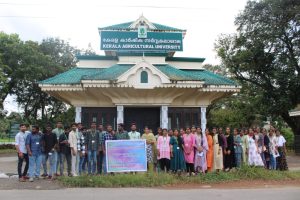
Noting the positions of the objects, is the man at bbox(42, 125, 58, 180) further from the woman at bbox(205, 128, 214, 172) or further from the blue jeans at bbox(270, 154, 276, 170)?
the blue jeans at bbox(270, 154, 276, 170)

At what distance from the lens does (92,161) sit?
43.5 feet

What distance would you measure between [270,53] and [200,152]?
1614cm

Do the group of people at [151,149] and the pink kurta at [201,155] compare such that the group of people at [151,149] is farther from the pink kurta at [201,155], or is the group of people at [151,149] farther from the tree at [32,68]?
the tree at [32,68]

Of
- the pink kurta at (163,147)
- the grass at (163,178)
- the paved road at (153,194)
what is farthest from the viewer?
the pink kurta at (163,147)

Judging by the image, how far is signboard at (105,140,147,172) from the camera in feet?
41.8

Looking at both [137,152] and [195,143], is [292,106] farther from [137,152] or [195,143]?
[137,152]

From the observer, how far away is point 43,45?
126 feet

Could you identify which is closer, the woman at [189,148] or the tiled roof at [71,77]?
the woman at [189,148]

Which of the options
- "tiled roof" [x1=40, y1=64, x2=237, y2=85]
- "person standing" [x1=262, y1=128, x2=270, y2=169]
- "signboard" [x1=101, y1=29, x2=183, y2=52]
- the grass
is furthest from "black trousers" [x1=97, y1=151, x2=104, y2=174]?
"signboard" [x1=101, y1=29, x2=183, y2=52]

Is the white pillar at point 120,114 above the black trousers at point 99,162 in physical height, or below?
above

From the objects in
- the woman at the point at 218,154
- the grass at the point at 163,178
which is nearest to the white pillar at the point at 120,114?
the woman at the point at 218,154

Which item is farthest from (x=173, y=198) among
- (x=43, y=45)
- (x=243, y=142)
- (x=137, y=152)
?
(x=43, y=45)

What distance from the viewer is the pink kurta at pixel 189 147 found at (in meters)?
13.8

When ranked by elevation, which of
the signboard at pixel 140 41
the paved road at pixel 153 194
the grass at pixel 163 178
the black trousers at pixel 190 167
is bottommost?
the paved road at pixel 153 194
